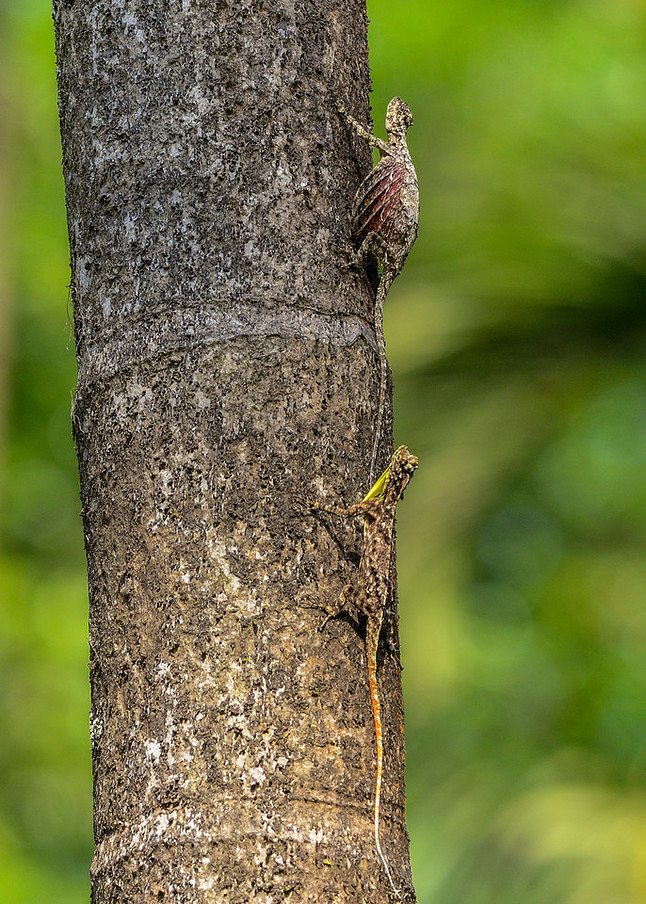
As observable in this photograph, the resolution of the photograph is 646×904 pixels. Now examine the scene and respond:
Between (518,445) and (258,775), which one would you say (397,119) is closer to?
(258,775)

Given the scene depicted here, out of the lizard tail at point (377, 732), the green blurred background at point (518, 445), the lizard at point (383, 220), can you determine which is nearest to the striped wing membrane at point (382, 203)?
the lizard at point (383, 220)

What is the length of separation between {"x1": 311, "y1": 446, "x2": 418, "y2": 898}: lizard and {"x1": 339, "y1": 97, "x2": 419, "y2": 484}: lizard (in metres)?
0.09

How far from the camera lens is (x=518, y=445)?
31.2 ft

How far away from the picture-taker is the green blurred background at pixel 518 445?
866 centimetres

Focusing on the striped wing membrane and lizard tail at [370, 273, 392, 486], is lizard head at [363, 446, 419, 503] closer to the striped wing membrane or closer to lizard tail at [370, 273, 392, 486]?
lizard tail at [370, 273, 392, 486]

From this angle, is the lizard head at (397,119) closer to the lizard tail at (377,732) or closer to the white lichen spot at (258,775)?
the lizard tail at (377,732)

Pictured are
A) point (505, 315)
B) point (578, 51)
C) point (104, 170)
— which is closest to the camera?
point (104, 170)

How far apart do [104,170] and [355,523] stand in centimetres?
88

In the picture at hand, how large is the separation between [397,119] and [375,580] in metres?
1.79

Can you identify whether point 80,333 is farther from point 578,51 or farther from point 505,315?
point 578,51

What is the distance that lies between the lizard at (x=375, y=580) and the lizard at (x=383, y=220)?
0.31ft

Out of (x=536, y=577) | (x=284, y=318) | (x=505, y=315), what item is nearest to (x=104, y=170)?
(x=284, y=318)

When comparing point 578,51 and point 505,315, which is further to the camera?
point 578,51

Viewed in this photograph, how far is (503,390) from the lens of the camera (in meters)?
9.44
